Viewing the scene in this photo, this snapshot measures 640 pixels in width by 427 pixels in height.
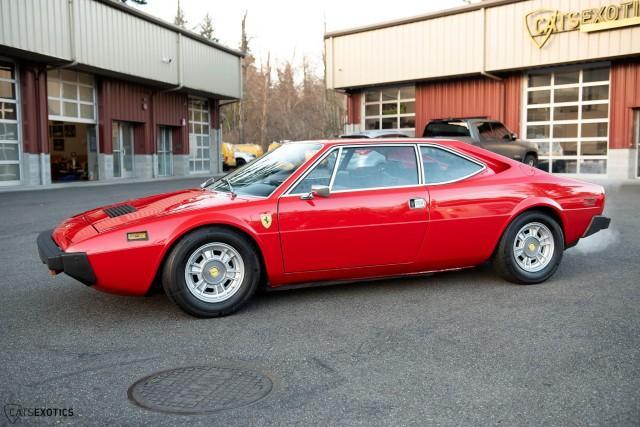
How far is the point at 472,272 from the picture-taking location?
6012 mm

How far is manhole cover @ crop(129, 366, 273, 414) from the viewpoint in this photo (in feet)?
9.77

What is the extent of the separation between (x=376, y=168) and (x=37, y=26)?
16909 millimetres

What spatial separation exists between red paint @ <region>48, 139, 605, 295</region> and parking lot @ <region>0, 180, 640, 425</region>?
321 mm

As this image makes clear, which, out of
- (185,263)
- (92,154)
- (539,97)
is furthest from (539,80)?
(185,263)

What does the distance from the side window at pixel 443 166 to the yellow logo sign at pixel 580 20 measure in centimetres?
1690

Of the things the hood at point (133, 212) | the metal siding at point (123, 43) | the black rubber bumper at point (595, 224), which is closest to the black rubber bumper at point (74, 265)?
the hood at point (133, 212)

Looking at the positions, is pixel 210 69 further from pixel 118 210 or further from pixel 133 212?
pixel 133 212

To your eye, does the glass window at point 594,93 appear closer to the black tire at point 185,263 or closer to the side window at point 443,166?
the side window at point 443,166

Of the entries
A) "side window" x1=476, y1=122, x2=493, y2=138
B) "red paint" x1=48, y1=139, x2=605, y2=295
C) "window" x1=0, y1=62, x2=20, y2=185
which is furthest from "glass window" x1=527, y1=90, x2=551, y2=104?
"red paint" x1=48, y1=139, x2=605, y2=295

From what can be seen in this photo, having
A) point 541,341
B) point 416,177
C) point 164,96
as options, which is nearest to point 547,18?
point 164,96

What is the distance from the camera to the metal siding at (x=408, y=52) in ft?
76.2

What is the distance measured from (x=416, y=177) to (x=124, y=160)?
22.5 meters

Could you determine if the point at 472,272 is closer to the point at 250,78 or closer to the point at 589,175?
the point at 589,175

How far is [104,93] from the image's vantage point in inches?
928
